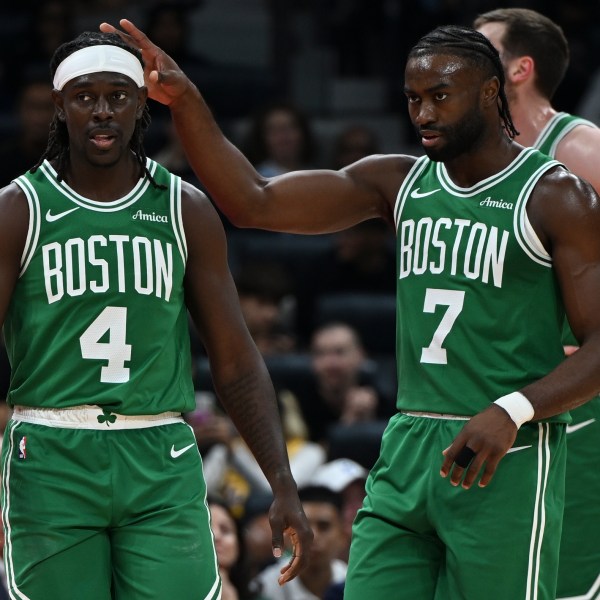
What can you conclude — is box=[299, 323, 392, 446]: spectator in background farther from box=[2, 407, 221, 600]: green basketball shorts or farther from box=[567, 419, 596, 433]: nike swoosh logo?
box=[2, 407, 221, 600]: green basketball shorts

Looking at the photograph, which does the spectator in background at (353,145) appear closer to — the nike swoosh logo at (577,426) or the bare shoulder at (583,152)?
the bare shoulder at (583,152)

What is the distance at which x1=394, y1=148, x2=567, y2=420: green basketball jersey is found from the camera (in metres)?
4.26

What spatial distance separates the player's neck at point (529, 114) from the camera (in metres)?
5.17

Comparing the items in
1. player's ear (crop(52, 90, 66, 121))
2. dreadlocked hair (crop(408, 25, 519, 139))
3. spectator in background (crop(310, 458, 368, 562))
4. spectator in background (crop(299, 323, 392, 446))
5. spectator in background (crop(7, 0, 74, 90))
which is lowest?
spectator in background (crop(310, 458, 368, 562))

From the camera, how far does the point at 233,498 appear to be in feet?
25.1

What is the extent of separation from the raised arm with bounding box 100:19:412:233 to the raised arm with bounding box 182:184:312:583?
12.2 inches

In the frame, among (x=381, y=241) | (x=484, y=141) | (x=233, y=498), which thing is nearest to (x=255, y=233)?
(x=381, y=241)

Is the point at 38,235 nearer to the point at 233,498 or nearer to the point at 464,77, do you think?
the point at 464,77

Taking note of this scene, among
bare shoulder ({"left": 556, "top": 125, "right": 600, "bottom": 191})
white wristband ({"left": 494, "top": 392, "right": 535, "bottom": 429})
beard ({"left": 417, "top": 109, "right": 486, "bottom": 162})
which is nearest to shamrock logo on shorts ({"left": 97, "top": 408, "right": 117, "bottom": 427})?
white wristband ({"left": 494, "top": 392, "right": 535, "bottom": 429})

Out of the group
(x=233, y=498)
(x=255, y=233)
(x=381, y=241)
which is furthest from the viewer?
(x=255, y=233)

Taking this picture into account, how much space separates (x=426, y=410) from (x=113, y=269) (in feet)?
3.09

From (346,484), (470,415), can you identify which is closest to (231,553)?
(346,484)

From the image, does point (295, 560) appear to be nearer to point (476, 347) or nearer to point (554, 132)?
point (476, 347)

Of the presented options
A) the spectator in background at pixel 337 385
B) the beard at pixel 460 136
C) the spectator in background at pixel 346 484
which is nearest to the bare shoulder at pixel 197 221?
the beard at pixel 460 136
